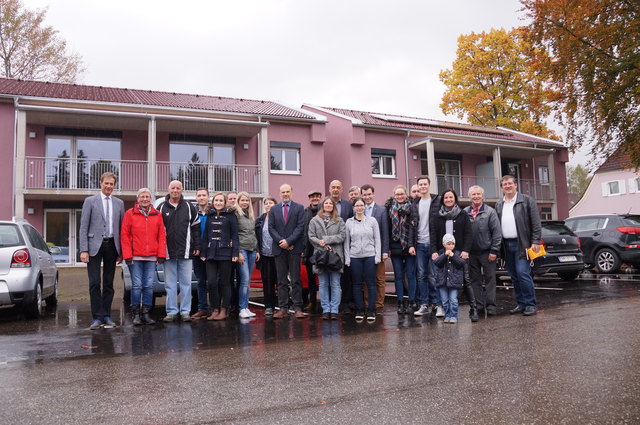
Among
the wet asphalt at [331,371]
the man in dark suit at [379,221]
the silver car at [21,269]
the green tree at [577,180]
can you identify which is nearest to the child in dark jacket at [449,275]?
the wet asphalt at [331,371]

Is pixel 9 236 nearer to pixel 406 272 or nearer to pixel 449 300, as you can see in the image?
pixel 406 272

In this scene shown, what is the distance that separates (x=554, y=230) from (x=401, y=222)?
614 cm

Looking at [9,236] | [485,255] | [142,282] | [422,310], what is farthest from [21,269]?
[485,255]

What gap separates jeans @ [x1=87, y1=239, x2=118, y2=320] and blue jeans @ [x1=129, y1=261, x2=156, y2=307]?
1.01 ft

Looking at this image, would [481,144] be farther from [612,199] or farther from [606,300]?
[612,199]

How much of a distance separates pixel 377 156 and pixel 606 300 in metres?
17.3

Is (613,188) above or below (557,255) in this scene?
above

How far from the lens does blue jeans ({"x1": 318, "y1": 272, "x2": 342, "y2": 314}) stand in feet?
24.2

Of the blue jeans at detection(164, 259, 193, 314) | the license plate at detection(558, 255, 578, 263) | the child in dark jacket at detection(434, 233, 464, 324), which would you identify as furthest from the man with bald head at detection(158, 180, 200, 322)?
the license plate at detection(558, 255, 578, 263)

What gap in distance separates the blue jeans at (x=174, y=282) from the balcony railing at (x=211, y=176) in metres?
13.0

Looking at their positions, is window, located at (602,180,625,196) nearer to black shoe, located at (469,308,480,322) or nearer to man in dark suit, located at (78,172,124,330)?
black shoe, located at (469,308,480,322)

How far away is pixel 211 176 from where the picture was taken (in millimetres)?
21062

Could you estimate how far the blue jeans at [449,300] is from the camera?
22.2ft

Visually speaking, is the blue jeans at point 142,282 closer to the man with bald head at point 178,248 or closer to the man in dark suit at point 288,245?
the man with bald head at point 178,248
